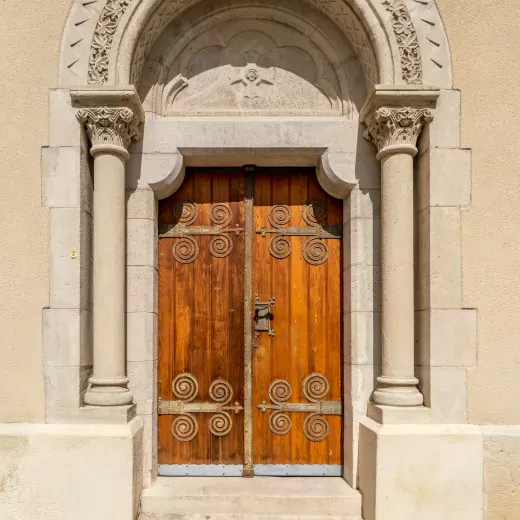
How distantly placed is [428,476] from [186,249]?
7.36 ft

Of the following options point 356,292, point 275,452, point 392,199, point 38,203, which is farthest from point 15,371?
point 392,199

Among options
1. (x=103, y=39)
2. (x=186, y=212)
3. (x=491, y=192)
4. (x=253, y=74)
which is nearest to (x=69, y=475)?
(x=186, y=212)

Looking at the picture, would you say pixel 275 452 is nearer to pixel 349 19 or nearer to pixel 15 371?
pixel 15 371

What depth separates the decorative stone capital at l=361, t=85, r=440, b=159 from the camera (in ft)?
11.1

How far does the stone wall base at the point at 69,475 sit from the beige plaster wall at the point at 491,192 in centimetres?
223

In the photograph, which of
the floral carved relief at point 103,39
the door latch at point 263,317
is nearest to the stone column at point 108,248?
the floral carved relief at point 103,39

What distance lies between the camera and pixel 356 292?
Answer: 370 cm

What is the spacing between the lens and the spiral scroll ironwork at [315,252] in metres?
3.97

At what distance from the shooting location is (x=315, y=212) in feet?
13.1

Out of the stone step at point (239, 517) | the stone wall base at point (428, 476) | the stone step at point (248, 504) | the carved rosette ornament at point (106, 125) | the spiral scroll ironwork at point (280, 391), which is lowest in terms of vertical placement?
the stone step at point (239, 517)

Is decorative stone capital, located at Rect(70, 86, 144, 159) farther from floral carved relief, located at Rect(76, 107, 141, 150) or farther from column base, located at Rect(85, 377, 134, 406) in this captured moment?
column base, located at Rect(85, 377, 134, 406)

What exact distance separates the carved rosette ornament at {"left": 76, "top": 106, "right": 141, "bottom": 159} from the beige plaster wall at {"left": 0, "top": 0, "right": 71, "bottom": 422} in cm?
29

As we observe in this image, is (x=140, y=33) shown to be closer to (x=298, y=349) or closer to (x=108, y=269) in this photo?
(x=108, y=269)

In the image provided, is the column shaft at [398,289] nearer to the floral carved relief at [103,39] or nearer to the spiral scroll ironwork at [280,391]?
the spiral scroll ironwork at [280,391]
